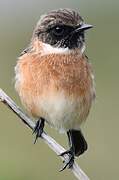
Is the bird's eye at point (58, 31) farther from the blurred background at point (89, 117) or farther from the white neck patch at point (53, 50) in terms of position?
the blurred background at point (89, 117)

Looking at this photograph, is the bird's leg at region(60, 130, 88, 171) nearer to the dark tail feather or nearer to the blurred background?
the dark tail feather

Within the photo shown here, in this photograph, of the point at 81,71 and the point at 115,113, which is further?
the point at 115,113

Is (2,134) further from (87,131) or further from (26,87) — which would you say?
(26,87)

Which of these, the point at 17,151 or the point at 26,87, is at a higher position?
the point at 26,87

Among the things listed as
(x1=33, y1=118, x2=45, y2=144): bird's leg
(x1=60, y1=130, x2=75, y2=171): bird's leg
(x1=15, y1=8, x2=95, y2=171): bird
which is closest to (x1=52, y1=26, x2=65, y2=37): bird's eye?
(x1=15, y1=8, x2=95, y2=171): bird

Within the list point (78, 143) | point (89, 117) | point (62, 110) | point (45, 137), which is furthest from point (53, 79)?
point (89, 117)

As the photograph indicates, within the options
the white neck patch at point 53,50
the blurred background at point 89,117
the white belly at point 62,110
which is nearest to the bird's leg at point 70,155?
the white belly at point 62,110

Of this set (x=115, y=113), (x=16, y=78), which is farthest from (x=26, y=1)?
(x=16, y=78)
